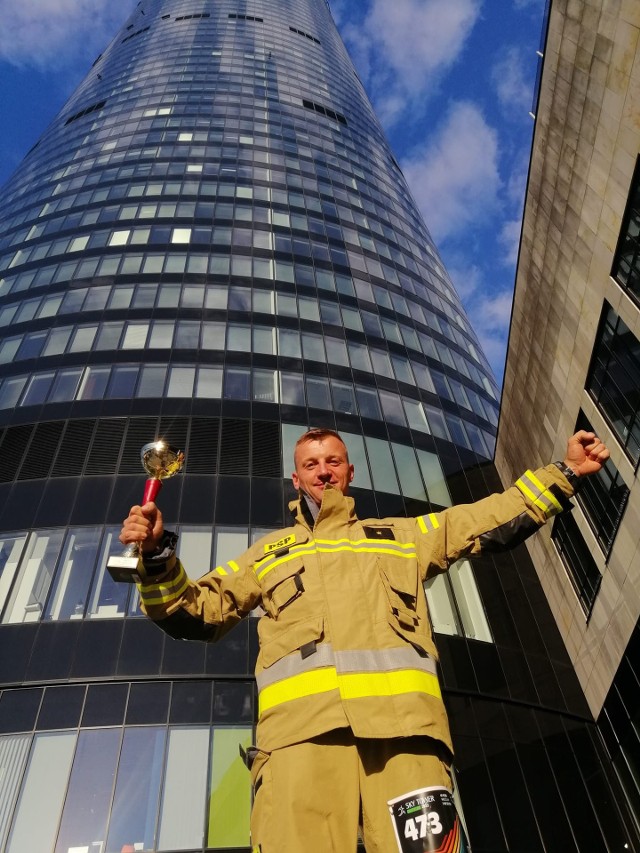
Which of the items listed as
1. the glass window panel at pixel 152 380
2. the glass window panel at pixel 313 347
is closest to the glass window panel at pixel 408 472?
the glass window panel at pixel 313 347

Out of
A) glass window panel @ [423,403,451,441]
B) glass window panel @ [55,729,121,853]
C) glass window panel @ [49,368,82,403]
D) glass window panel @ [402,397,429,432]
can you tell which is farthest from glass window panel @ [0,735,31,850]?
glass window panel @ [423,403,451,441]

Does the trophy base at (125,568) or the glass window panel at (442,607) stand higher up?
the glass window panel at (442,607)

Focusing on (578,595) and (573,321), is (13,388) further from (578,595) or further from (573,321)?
(578,595)

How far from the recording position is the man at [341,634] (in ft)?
10.4

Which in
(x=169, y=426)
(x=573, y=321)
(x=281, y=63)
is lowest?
(x=573, y=321)

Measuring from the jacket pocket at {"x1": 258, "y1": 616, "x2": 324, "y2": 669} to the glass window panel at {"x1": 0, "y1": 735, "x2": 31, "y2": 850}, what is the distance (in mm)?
10748

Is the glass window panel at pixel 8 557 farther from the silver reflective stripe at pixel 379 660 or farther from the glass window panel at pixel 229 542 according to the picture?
the silver reflective stripe at pixel 379 660

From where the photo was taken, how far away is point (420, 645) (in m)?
3.82

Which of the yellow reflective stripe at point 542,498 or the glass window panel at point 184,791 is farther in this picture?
the glass window panel at point 184,791

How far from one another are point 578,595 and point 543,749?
435 cm

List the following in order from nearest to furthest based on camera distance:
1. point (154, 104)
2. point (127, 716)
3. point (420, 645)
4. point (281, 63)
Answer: point (420, 645)
point (127, 716)
point (154, 104)
point (281, 63)

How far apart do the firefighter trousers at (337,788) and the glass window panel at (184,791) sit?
995 centimetres

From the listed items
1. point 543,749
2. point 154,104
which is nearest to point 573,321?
point 543,749

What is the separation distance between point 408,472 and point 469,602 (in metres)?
5.05
